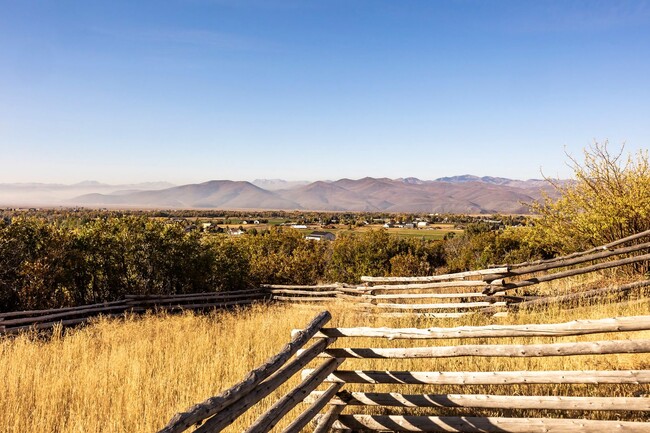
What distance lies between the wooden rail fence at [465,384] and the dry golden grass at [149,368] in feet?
2.65

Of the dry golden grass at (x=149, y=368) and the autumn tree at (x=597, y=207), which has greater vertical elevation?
the autumn tree at (x=597, y=207)

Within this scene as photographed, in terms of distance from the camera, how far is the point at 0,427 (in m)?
4.80

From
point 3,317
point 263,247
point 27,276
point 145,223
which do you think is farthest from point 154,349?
point 263,247

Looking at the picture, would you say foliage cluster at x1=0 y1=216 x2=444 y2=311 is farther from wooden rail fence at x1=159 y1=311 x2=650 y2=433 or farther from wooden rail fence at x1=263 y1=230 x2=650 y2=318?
wooden rail fence at x1=159 y1=311 x2=650 y2=433

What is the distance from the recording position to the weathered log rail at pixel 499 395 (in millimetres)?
4402

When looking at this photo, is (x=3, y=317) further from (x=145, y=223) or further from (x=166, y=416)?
(x=166, y=416)

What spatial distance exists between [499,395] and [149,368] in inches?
208

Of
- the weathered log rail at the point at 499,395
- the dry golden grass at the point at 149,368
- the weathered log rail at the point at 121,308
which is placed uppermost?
the weathered log rail at the point at 499,395

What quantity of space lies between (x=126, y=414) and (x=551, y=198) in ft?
51.1

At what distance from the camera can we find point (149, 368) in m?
6.89

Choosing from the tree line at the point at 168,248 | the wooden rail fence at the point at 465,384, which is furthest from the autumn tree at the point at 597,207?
the wooden rail fence at the point at 465,384

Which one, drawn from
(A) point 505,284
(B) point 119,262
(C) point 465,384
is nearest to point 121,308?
(B) point 119,262

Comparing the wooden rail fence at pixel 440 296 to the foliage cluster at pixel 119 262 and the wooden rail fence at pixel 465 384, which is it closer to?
the foliage cluster at pixel 119 262

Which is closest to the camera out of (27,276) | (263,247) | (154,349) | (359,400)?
(359,400)
